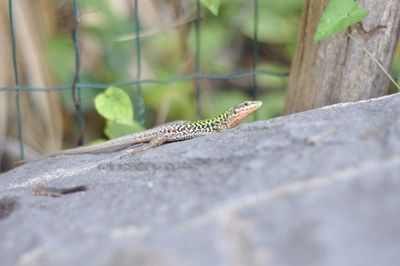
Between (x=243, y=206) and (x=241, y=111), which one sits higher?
(x=243, y=206)

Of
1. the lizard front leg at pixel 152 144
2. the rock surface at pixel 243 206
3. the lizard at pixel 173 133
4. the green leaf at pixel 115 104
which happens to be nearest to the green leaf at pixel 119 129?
the green leaf at pixel 115 104

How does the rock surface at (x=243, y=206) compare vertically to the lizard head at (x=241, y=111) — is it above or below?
above

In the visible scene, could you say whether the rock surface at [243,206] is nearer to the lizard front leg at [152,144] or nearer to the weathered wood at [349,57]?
the lizard front leg at [152,144]

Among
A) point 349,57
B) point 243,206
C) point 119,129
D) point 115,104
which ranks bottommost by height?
point 119,129

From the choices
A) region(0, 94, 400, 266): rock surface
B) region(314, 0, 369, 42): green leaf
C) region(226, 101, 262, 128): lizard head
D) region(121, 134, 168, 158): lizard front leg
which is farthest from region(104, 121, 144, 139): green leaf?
region(314, 0, 369, 42): green leaf

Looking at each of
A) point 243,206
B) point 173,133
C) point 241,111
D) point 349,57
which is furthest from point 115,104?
point 243,206

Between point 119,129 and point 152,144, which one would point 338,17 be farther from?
point 119,129
